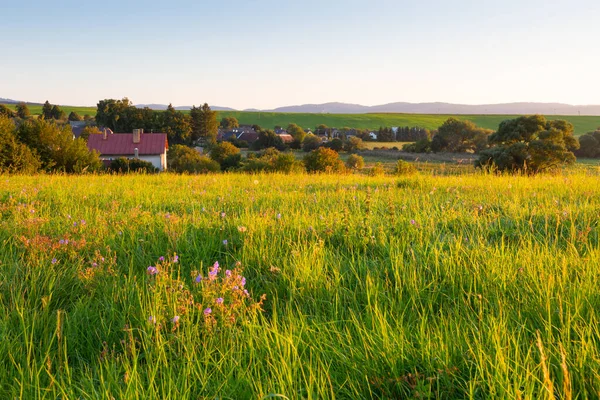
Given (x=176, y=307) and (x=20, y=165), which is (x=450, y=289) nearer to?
(x=176, y=307)

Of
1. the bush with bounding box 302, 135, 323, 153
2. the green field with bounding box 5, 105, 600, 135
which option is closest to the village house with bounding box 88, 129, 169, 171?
the bush with bounding box 302, 135, 323, 153

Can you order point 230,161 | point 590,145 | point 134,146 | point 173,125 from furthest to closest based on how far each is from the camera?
point 173,125 → point 590,145 → point 134,146 → point 230,161

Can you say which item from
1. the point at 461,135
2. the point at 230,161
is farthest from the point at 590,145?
the point at 230,161

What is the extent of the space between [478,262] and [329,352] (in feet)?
5.07

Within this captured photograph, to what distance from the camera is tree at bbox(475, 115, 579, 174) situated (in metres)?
36.5

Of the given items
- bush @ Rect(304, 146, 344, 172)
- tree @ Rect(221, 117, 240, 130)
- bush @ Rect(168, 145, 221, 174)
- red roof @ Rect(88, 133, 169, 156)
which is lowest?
bush @ Rect(168, 145, 221, 174)

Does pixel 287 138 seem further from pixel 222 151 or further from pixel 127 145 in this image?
A: pixel 127 145

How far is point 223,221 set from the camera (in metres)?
4.62

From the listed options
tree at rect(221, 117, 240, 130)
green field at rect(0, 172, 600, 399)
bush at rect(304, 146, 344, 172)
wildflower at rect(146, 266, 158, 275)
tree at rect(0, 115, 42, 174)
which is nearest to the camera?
green field at rect(0, 172, 600, 399)

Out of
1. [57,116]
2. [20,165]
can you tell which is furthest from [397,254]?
[57,116]

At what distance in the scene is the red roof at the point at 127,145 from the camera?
198 feet

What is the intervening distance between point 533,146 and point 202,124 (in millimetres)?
75701

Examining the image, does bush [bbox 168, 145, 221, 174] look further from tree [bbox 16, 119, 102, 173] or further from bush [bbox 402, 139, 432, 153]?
bush [bbox 402, 139, 432, 153]

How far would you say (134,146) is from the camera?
6069 cm
